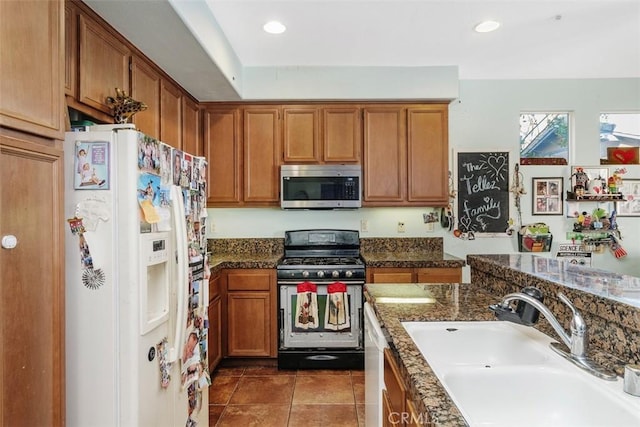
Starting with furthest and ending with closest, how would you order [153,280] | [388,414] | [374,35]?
[374,35] < [153,280] < [388,414]

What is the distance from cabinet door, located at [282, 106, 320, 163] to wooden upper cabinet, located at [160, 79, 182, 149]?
0.92 m

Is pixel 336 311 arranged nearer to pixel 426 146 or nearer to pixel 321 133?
pixel 321 133

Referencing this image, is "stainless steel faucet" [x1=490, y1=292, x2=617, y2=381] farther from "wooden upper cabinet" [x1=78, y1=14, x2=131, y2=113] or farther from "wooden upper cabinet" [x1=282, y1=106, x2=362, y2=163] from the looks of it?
"wooden upper cabinet" [x1=282, y1=106, x2=362, y2=163]

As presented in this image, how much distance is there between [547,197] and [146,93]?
3.69 m

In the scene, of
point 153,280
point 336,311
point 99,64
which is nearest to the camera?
point 153,280

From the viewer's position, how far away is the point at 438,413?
725mm

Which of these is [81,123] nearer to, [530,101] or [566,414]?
[566,414]

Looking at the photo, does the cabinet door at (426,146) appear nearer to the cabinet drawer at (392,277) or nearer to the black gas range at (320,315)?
the cabinet drawer at (392,277)

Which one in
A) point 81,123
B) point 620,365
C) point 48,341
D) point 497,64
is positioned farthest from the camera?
point 497,64

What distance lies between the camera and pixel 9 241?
0.98 metres

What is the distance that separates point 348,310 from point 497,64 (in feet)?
8.41

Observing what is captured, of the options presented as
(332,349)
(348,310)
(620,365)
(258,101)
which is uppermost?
(258,101)

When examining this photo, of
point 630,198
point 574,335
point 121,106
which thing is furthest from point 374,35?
point 630,198

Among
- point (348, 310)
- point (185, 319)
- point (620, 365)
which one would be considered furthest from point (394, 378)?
point (348, 310)
